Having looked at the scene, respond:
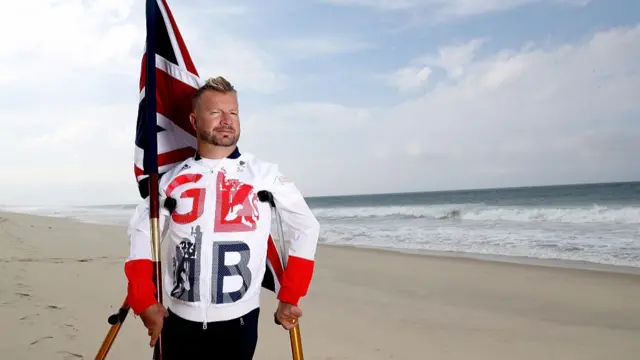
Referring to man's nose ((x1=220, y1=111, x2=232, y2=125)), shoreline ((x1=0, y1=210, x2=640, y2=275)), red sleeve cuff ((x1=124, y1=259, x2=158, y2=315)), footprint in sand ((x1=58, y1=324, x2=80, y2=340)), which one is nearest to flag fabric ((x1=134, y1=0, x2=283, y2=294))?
man's nose ((x1=220, y1=111, x2=232, y2=125))

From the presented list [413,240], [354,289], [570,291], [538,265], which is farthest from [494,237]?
[354,289]

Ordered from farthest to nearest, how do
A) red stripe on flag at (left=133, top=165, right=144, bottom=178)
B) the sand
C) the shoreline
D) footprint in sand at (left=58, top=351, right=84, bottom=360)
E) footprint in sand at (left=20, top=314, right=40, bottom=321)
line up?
1. the shoreline
2. footprint in sand at (left=20, top=314, right=40, bottom=321)
3. the sand
4. footprint in sand at (left=58, top=351, right=84, bottom=360)
5. red stripe on flag at (left=133, top=165, right=144, bottom=178)

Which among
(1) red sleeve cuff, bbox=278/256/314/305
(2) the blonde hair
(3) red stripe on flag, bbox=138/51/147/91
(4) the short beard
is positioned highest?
(3) red stripe on flag, bbox=138/51/147/91

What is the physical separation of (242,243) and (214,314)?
0.96ft

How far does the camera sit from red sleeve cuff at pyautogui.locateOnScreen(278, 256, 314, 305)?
6.33 ft

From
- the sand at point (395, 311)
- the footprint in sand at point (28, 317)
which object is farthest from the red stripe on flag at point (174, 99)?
the footprint in sand at point (28, 317)

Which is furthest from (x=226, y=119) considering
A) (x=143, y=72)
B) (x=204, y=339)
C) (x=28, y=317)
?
(x=28, y=317)

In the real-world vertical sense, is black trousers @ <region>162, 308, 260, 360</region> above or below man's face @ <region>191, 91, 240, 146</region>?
below

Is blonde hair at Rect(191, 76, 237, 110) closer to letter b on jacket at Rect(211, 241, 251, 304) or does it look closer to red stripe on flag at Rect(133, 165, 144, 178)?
red stripe on flag at Rect(133, 165, 144, 178)

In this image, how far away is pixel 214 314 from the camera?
190 centimetres

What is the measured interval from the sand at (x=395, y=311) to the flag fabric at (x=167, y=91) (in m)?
2.37

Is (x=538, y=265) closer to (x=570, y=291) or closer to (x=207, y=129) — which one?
(x=570, y=291)

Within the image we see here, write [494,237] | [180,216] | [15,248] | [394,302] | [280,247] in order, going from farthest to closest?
[494,237], [15,248], [394,302], [280,247], [180,216]

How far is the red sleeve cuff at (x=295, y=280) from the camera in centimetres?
193
